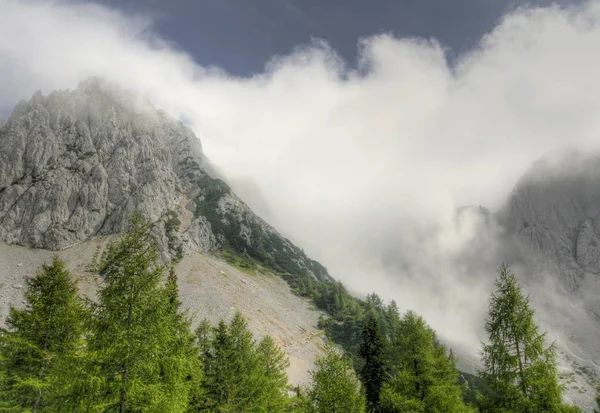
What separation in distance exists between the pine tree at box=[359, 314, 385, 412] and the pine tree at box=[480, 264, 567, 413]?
64.3 feet

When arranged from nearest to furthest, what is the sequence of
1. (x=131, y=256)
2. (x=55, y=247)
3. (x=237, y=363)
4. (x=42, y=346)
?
(x=131, y=256)
(x=42, y=346)
(x=237, y=363)
(x=55, y=247)

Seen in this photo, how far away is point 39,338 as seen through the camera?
71.5 feet

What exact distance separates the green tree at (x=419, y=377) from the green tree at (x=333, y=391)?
3136 mm

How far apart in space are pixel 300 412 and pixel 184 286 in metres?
135

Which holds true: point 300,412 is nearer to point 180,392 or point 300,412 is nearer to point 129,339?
point 180,392

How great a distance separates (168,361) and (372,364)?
98.5ft

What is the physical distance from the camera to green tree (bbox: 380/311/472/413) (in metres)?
23.1

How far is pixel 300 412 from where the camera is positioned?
77.5 ft

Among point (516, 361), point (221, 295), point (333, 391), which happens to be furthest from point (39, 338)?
point (221, 295)

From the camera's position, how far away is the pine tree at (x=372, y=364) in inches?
1511

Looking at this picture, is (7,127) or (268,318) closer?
(268,318)

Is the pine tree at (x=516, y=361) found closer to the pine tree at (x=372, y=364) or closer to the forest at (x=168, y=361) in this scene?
the forest at (x=168, y=361)

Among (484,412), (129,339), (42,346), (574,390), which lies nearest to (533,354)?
(484,412)

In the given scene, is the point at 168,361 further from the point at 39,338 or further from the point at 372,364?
the point at 372,364
